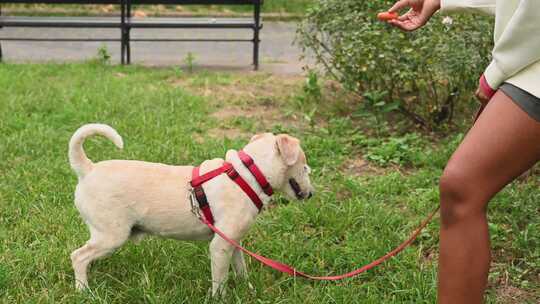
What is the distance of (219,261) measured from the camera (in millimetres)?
3434

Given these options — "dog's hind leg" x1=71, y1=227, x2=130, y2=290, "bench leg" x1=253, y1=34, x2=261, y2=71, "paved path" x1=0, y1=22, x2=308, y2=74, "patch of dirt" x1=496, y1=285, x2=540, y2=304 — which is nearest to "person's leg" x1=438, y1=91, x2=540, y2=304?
"patch of dirt" x1=496, y1=285, x2=540, y2=304

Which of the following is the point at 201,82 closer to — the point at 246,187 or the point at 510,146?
the point at 246,187

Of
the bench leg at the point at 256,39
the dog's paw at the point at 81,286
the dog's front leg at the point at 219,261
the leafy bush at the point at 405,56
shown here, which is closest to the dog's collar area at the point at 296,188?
the dog's front leg at the point at 219,261

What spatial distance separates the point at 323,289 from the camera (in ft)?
11.8

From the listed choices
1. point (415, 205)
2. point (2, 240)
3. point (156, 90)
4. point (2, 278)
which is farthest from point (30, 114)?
point (415, 205)

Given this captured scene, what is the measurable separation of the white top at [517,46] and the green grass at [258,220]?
4.74 feet

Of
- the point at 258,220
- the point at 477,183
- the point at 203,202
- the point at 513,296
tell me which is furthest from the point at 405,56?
the point at 477,183

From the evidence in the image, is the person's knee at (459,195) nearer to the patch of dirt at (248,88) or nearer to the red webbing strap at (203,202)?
the red webbing strap at (203,202)

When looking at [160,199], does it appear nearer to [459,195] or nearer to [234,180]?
[234,180]

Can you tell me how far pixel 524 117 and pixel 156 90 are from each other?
17.3 feet

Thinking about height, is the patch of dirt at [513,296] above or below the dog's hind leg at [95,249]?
below

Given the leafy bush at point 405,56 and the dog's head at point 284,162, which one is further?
the leafy bush at point 405,56

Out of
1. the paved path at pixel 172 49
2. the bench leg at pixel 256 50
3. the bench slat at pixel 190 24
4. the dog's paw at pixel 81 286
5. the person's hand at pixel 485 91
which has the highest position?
the person's hand at pixel 485 91

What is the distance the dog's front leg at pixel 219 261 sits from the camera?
3.40m
